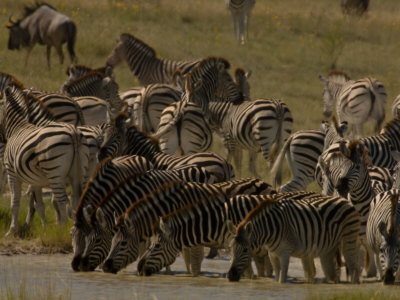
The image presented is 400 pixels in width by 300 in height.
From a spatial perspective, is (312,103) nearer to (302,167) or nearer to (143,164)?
(302,167)

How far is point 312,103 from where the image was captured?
2342 cm

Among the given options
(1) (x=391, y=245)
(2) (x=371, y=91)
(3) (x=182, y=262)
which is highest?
(2) (x=371, y=91)

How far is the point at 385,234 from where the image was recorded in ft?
28.8

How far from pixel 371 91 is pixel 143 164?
322 inches

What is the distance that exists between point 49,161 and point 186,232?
108 inches

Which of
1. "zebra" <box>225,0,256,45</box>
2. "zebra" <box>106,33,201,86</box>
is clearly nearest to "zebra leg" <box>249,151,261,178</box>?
"zebra" <box>106,33,201,86</box>

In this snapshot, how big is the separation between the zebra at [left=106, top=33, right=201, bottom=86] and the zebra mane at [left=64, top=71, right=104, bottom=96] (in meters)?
3.83

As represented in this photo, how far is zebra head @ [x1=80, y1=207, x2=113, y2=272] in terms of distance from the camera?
9.39 meters

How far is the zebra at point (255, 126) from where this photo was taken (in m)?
15.2

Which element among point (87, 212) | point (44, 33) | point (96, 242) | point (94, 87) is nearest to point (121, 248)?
point (96, 242)

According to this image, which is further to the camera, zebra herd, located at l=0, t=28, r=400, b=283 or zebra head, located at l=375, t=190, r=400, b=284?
zebra herd, located at l=0, t=28, r=400, b=283

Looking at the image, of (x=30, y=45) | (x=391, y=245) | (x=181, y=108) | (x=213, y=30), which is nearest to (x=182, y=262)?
(x=391, y=245)

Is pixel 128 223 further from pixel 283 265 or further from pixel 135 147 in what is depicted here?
pixel 135 147

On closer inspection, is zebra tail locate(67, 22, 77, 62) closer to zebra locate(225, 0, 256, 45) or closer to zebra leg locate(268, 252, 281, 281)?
zebra locate(225, 0, 256, 45)
